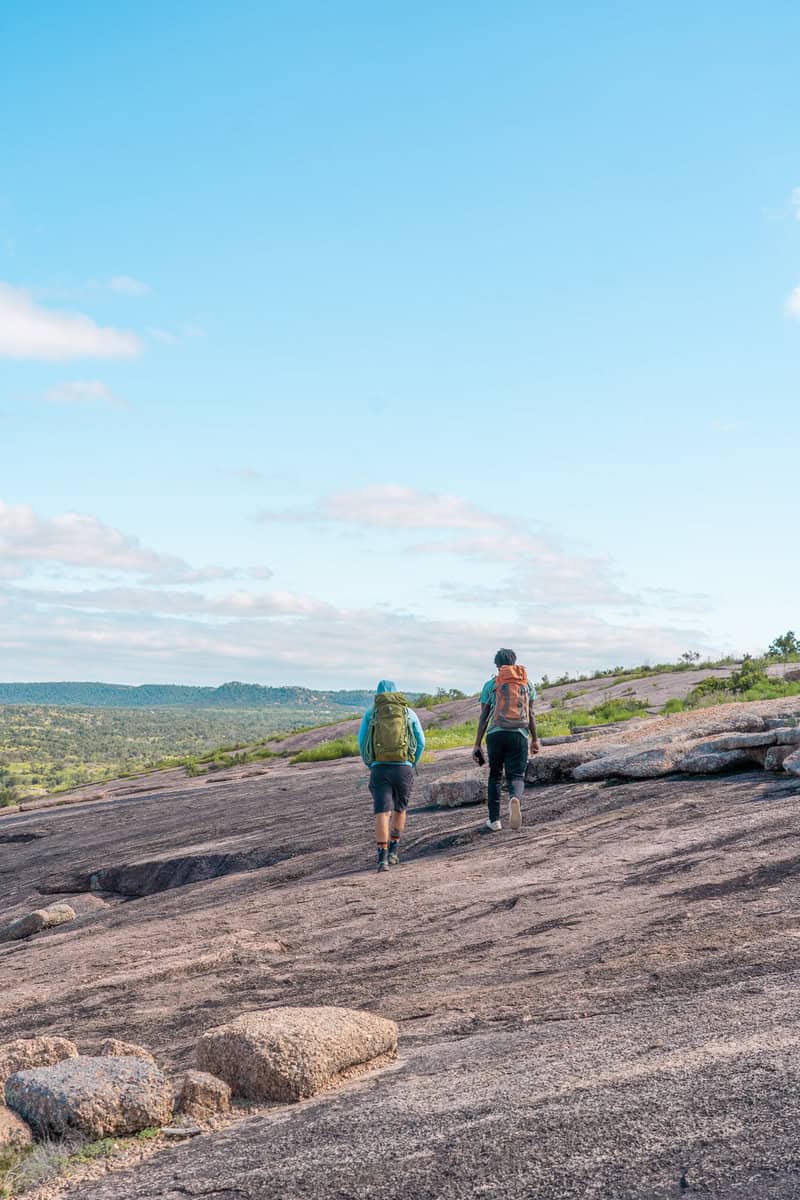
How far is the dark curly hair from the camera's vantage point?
13.8m

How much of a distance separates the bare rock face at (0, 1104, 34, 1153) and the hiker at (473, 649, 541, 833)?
8114 mm

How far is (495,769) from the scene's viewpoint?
14.0m

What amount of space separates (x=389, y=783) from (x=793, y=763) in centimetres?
501

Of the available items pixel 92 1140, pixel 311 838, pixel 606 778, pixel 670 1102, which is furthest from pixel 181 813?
pixel 670 1102

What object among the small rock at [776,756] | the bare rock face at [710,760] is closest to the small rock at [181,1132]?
the small rock at [776,756]

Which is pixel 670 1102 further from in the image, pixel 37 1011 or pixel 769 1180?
pixel 37 1011

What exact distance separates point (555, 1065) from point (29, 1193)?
2.91 m

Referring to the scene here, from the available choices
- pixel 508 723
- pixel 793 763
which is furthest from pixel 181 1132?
pixel 793 763

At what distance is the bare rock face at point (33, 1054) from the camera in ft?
24.2

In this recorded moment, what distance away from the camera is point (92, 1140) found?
615 centimetres

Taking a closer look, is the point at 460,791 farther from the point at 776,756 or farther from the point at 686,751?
the point at 776,756

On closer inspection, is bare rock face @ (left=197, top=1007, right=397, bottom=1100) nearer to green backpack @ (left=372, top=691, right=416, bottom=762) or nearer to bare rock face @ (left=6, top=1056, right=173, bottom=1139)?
bare rock face @ (left=6, top=1056, right=173, bottom=1139)

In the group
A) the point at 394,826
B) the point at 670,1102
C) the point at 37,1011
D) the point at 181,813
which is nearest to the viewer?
the point at 670,1102

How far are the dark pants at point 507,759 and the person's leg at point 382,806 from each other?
1.47m
